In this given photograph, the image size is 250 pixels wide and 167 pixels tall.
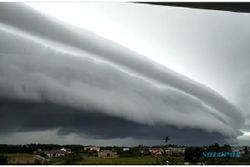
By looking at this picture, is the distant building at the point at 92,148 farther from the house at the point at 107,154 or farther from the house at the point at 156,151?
the house at the point at 156,151

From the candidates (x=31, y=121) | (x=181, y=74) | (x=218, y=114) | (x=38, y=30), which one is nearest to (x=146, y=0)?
(x=181, y=74)

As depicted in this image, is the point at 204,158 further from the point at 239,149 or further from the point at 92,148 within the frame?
the point at 92,148

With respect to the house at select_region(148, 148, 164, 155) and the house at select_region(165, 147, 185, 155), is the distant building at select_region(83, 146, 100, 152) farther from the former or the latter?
the house at select_region(165, 147, 185, 155)

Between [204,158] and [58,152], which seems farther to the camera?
[204,158]

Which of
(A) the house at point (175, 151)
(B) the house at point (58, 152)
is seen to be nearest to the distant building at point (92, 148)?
(B) the house at point (58, 152)

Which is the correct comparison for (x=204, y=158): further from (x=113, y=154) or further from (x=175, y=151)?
(x=113, y=154)

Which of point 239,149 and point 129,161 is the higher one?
point 239,149

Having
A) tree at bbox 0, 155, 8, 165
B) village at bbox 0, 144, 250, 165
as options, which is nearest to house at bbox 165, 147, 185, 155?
village at bbox 0, 144, 250, 165

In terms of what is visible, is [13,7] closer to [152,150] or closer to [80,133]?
[80,133]

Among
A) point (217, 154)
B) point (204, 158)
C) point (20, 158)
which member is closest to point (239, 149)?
point (217, 154)
